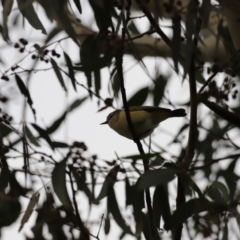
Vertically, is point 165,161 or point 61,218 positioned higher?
point 165,161

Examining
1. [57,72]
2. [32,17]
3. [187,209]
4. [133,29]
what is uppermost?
[133,29]

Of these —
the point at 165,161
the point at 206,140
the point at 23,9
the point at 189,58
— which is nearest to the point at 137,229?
the point at 165,161

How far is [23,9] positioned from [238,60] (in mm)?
626

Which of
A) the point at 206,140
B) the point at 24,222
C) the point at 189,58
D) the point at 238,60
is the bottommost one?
the point at 24,222

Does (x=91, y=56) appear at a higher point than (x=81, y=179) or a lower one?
higher

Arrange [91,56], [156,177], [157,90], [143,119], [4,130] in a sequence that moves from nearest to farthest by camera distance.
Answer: [156,177]
[91,56]
[4,130]
[143,119]
[157,90]

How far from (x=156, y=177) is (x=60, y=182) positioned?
0.38m

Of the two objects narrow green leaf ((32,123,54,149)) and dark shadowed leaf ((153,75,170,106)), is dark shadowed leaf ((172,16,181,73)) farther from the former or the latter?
dark shadowed leaf ((153,75,170,106))

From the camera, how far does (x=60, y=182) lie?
1975 millimetres

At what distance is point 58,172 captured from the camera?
1989 millimetres

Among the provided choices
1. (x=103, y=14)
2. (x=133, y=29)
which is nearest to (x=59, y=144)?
(x=103, y=14)

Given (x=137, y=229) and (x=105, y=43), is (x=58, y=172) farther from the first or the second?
(x=105, y=43)

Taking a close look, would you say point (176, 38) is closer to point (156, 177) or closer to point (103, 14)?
point (103, 14)

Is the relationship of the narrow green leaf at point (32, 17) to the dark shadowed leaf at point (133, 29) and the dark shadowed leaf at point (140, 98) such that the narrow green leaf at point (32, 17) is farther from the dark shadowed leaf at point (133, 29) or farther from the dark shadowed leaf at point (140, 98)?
the dark shadowed leaf at point (133, 29)
